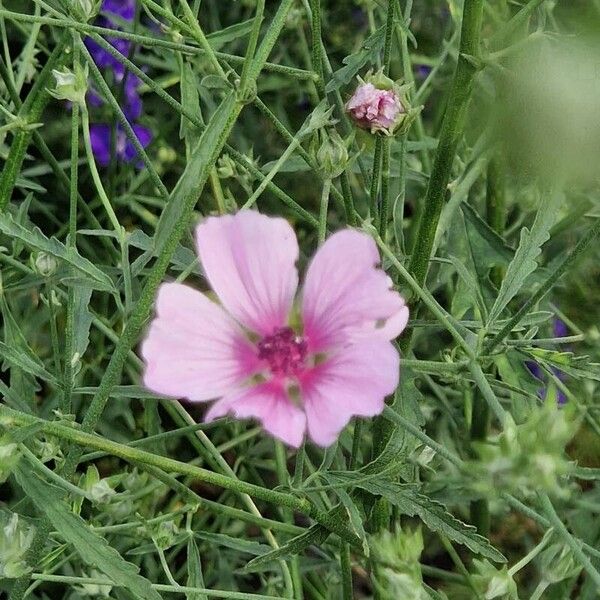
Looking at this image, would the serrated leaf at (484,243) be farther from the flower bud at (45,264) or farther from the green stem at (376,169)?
the flower bud at (45,264)

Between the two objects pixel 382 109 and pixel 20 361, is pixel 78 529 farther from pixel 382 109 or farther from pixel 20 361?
pixel 382 109

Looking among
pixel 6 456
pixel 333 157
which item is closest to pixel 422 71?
pixel 333 157

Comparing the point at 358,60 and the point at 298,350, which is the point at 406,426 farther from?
the point at 358,60

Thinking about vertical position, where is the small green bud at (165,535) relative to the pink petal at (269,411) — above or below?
below

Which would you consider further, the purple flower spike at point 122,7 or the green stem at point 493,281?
the purple flower spike at point 122,7

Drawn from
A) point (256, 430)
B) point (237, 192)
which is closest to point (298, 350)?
point (256, 430)

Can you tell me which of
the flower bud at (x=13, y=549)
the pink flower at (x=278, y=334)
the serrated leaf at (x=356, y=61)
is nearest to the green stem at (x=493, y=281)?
the serrated leaf at (x=356, y=61)

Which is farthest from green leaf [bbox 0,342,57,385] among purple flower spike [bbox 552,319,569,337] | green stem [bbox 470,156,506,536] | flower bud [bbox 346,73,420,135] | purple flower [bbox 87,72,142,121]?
purple flower spike [bbox 552,319,569,337]
